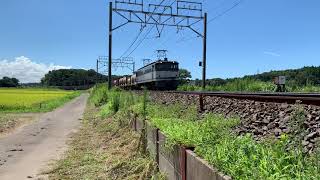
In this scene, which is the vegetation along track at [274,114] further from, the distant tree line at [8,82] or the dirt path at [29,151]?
the distant tree line at [8,82]

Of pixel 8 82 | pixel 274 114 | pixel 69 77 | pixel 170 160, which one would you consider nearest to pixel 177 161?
pixel 170 160

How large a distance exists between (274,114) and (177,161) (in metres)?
2.43

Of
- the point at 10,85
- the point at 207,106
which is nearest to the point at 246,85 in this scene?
the point at 207,106

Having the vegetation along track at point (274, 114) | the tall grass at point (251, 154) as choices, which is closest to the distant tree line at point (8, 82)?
the vegetation along track at point (274, 114)

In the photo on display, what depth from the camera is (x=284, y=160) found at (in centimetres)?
475

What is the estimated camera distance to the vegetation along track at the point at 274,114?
19.8 ft

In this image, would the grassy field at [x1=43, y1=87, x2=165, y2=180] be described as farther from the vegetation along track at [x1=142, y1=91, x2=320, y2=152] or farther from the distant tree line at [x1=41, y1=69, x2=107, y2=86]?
the distant tree line at [x1=41, y1=69, x2=107, y2=86]

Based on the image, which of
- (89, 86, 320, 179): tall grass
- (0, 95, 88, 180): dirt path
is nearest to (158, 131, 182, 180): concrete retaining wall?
(89, 86, 320, 179): tall grass

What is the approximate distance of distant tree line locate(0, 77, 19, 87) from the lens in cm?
18735

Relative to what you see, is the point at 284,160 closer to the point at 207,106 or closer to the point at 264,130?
the point at 264,130

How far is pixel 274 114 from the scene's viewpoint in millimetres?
8805

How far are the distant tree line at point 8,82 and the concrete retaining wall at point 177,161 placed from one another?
608ft

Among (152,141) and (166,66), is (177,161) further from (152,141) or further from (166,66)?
(166,66)

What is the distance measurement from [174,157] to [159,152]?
1.56 meters
